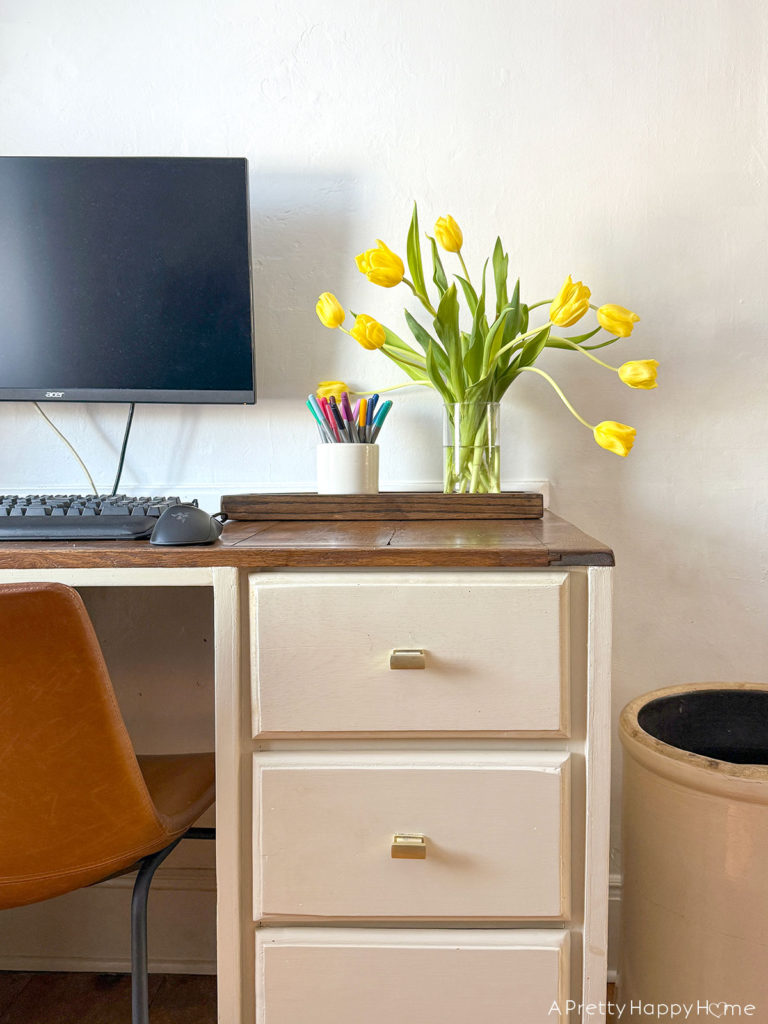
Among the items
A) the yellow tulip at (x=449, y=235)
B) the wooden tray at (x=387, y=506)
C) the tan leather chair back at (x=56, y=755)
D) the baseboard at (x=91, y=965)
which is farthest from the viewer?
the baseboard at (x=91, y=965)

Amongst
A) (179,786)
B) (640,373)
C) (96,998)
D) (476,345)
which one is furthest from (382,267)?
(96,998)

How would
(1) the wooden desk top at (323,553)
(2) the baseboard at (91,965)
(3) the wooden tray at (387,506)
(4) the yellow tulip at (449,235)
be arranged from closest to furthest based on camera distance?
(1) the wooden desk top at (323,553) < (3) the wooden tray at (387,506) < (4) the yellow tulip at (449,235) < (2) the baseboard at (91,965)

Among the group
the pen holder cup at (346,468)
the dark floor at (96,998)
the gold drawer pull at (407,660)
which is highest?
the pen holder cup at (346,468)

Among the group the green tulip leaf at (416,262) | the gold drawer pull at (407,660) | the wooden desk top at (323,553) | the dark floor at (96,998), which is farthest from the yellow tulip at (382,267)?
the dark floor at (96,998)

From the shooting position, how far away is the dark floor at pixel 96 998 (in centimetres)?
122

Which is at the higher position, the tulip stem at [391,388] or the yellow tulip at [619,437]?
the tulip stem at [391,388]

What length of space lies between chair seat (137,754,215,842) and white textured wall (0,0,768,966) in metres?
0.50

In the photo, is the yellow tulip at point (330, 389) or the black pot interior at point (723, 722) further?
the yellow tulip at point (330, 389)

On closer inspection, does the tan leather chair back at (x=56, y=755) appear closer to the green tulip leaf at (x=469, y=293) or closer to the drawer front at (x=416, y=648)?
the drawer front at (x=416, y=648)

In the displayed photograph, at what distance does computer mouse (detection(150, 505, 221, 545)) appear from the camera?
867 mm

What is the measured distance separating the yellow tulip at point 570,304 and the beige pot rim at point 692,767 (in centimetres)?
60

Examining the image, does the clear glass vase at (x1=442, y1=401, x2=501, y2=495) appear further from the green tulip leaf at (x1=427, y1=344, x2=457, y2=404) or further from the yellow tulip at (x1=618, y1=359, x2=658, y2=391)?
the yellow tulip at (x1=618, y1=359, x2=658, y2=391)

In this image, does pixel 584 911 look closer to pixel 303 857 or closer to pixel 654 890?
pixel 654 890

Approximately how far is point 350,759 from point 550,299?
881mm
